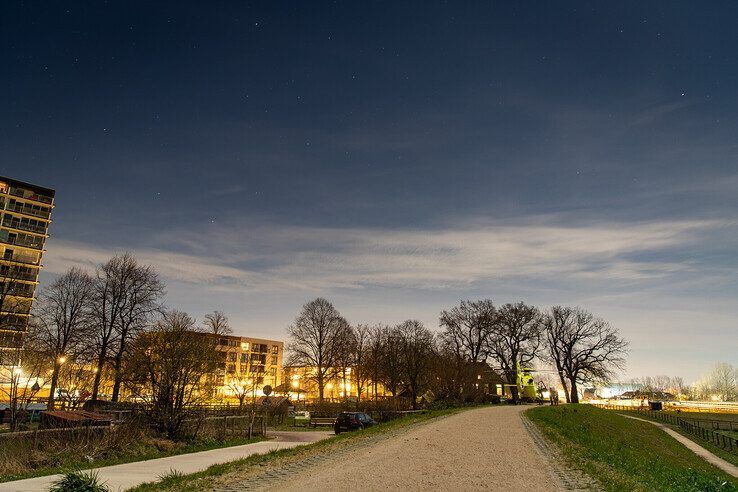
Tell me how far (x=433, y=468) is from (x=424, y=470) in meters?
0.45

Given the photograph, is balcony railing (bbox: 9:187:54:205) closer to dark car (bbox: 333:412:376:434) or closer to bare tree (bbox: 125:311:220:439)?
bare tree (bbox: 125:311:220:439)

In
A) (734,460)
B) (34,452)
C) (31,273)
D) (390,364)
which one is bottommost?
(734,460)

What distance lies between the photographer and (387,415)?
1649 inches

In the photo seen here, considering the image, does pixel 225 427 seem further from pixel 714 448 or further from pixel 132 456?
pixel 714 448

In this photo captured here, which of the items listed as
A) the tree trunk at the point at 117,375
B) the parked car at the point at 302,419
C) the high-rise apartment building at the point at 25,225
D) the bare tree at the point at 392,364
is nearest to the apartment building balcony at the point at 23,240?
the high-rise apartment building at the point at 25,225

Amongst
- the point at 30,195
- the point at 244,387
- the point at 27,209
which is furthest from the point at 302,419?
the point at 30,195

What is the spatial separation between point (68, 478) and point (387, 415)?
113 ft

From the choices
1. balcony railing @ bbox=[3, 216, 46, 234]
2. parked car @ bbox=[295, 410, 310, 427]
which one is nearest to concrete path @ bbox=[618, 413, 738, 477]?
parked car @ bbox=[295, 410, 310, 427]

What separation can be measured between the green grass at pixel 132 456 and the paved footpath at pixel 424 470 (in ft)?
18.3

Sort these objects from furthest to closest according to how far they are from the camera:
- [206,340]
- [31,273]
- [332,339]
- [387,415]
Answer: [31,273] < [332,339] < [387,415] < [206,340]

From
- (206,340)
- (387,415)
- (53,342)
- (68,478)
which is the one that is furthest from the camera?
(53,342)

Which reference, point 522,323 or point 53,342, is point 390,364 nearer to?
point 522,323

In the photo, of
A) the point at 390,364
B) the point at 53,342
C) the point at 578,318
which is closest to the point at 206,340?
the point at 53,342

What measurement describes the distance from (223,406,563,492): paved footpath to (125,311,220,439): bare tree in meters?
11.2
